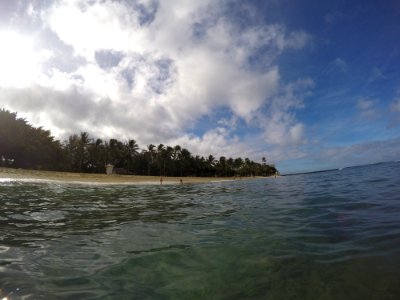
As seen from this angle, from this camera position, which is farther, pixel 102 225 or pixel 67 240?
pixel 102 225

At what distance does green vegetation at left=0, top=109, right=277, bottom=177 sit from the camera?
65000 mm

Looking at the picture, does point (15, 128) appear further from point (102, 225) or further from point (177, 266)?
point (177, 266)

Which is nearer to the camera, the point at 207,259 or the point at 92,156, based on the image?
the point at 207,259

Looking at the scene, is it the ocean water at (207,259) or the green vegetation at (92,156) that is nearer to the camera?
the ocean water at (207,259)

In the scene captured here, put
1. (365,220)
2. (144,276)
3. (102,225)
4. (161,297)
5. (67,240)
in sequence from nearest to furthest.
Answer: (161,297), (144,276), (67,240), (365,220), (102,225)

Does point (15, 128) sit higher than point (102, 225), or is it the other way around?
point (15, 128)

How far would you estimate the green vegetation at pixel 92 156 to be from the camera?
65000 mm

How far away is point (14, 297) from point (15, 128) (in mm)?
73082

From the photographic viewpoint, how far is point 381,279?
12.5 ft

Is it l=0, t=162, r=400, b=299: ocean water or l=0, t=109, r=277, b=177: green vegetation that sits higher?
l=0, t=109, r=277, b=177: green vegetation

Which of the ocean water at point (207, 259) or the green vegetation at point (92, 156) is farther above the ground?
the green vegetation at point (92, 156)

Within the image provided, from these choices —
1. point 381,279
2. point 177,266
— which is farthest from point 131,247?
point 381,279

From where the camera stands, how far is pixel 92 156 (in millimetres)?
95312

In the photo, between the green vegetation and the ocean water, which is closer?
the ocean water
